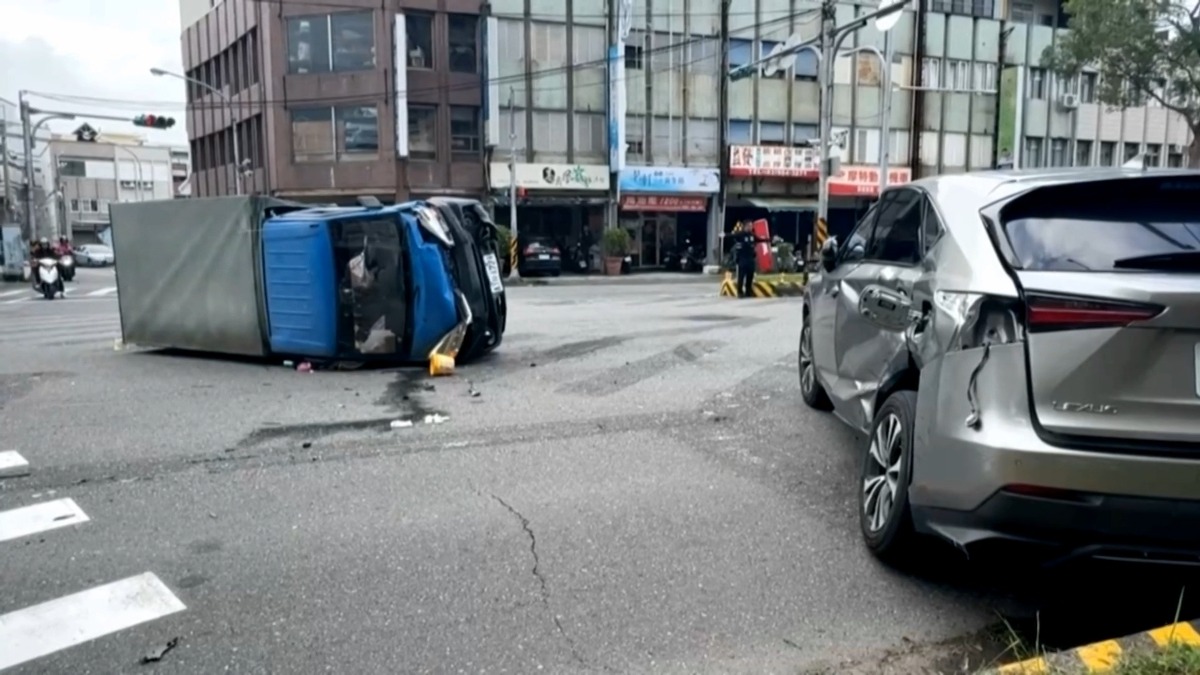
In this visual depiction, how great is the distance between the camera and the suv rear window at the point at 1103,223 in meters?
3.15

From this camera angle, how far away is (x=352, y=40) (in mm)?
32125

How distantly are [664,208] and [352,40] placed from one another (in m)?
13.9

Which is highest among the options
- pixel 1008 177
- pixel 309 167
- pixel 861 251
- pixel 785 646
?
pixel 309 167

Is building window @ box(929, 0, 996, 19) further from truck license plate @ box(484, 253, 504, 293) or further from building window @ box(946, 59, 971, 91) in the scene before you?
truck license plate @ box(484, 253, 504, 293)

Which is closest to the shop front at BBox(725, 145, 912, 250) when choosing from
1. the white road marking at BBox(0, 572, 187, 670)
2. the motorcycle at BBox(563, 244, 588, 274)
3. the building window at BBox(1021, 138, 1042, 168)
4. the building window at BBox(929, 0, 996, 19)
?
the building window at BBox(1021, 138, 1042, 168)

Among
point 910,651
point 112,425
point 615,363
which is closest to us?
point 910,651

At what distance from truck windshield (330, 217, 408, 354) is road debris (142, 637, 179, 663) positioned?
5762 millimetres

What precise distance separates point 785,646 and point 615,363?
6097mm

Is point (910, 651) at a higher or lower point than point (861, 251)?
lower

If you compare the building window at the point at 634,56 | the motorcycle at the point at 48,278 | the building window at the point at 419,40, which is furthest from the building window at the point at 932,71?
the motorcycle at the point at 48,278

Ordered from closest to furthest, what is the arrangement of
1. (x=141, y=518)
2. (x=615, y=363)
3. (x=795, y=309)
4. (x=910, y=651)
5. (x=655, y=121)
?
1. (x=910, y=651)
2. (x=141, y=518)
3. (x=615, y=363)
4. (x=795, y=309)
5. (x=655, y=121)

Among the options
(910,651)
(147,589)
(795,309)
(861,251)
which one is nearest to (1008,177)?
(861,251)

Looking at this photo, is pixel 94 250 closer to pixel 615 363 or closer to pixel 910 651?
pixel 615 363

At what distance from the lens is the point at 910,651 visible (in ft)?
10.6
